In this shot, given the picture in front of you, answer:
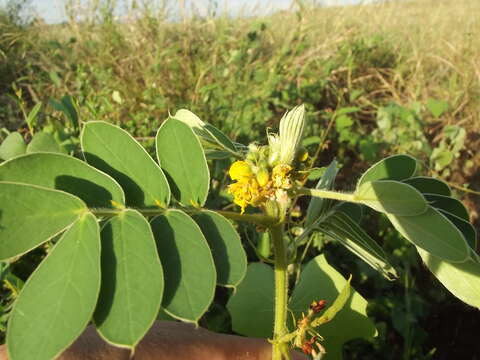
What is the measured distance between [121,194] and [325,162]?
248 cm

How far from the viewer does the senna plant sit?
573mm

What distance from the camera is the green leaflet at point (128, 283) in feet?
1.85

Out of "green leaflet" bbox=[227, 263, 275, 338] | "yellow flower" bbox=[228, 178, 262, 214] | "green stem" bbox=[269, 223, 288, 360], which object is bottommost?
"green leaflet" bbox=[227, 263, 275, 338]

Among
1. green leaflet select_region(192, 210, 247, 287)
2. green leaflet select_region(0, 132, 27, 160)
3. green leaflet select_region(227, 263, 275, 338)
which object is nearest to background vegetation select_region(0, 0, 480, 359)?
green leaflet select_region(0, 132, 27, 160)

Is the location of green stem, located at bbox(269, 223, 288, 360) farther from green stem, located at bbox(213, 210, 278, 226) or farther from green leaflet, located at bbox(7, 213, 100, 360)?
green leaflet, located at bbox(7, 213, 100, 360)

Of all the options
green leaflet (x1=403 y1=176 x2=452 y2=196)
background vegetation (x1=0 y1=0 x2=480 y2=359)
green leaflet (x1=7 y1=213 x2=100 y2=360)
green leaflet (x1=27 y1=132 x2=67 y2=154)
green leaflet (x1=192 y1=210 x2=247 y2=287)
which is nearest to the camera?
green leaflet (x1=7 y1=213 x2=100 y2=360)

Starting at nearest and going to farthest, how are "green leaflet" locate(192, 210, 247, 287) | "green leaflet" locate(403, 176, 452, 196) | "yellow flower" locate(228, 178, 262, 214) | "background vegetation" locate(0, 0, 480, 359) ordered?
"green leaflet" locate(192, 210, 247, 287)
"yellow flower" locate(228, 178, 262, 214)
"green leaflet" locate(403, 176, 452, 196)
"background vegetation" locate(0, 0, 480, 359)

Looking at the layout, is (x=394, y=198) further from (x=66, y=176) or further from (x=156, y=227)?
(x=66, y=176)

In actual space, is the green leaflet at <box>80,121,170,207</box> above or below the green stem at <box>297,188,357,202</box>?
above

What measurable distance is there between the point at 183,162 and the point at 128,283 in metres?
0.25

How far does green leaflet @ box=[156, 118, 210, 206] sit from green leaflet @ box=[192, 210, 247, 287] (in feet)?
0.14

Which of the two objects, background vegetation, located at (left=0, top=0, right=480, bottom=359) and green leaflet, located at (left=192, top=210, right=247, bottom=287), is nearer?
green leaflet, located at (left=192, top=210, right=247, bottom=287)

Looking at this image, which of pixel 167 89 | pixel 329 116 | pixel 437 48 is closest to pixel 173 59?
pixel 167 89

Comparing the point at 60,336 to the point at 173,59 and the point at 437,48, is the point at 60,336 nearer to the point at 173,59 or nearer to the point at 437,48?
the point at 173,59
